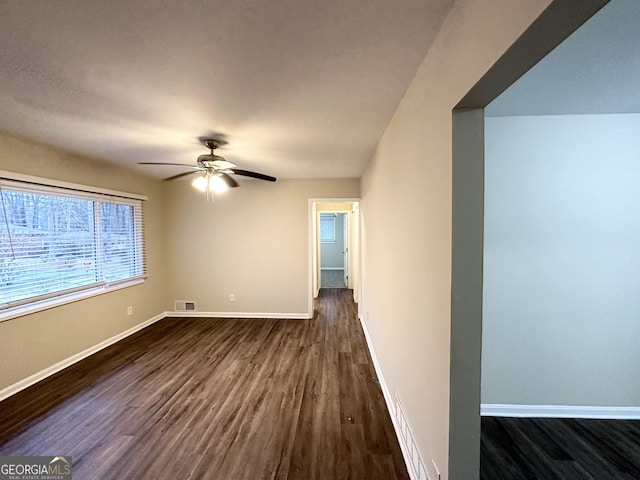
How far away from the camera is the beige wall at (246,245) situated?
467 cm

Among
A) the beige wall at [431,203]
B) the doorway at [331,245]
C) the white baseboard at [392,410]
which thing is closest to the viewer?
the beige wall at [431,203]

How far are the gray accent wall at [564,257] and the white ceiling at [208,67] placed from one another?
3.78ft

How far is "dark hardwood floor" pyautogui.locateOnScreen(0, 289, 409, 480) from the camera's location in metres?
1.73

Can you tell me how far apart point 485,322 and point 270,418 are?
1.85 meters

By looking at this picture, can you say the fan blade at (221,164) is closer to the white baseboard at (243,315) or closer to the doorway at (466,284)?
the doorway at (466,284)

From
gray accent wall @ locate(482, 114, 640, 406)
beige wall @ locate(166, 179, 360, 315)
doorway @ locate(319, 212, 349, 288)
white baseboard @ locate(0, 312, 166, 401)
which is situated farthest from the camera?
doorway @ locate(319, 212, 349, 288)

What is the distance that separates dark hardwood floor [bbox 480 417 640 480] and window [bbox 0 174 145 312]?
4150mm

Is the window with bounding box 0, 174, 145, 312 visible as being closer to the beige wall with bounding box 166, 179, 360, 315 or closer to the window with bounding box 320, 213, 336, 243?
the beige wall with bounding box 166, 179, 360, 315

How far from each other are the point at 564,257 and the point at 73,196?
4.81 m

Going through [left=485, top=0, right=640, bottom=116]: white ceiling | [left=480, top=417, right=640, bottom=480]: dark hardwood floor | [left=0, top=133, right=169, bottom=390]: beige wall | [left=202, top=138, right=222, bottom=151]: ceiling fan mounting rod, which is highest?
[left=202, top=138, right=222, bottom=151]: ceiling fan mounting rod

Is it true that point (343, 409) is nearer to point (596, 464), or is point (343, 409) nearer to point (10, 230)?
point (596, 464)

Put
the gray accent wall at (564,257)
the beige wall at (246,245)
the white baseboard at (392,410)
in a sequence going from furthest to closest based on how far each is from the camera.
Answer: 1. the beige wall at (246,245)
2. the gray accent wall at (564,257)
3. the white baseboard at (392,410)

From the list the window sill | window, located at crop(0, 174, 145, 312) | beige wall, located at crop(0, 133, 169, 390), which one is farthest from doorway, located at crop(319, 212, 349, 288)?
the window sill

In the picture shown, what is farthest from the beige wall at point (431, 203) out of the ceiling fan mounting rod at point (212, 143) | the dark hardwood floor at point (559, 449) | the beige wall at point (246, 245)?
the beige wall at point (246, 245)
